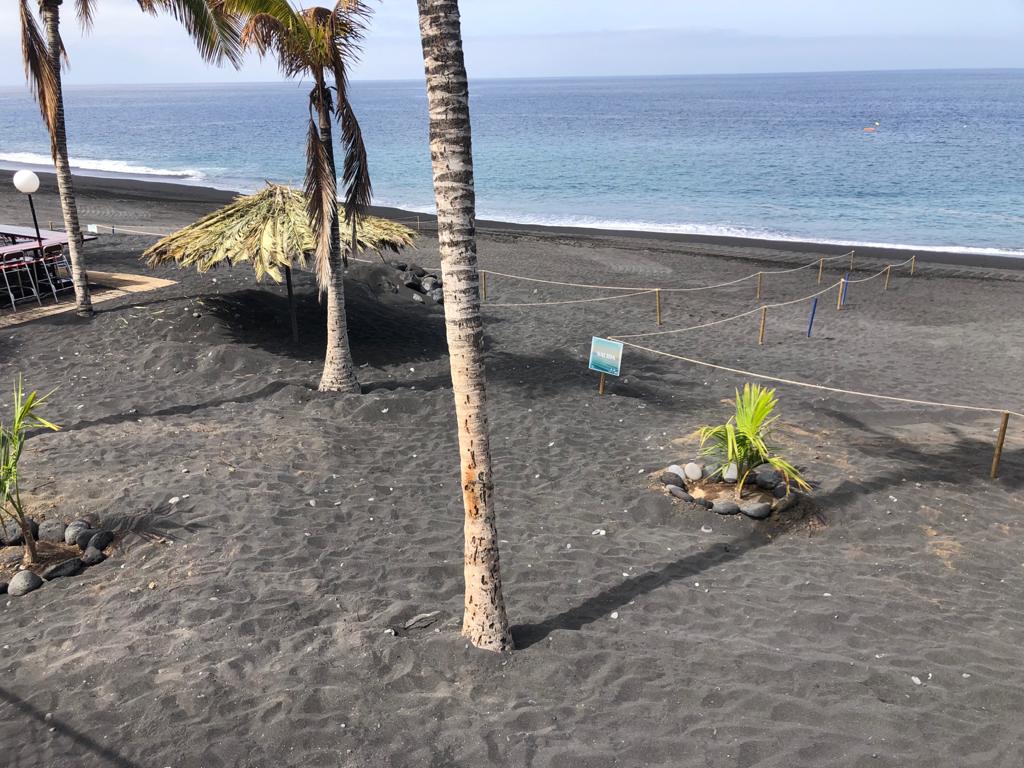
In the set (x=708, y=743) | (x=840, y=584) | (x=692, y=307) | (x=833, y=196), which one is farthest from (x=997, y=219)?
(x=708, y=743)

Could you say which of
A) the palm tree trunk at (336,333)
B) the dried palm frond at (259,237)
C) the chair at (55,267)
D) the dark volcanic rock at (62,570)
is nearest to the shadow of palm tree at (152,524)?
the dark volcanic rock at (62,570)

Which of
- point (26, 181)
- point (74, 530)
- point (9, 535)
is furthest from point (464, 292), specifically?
point (26, 181)

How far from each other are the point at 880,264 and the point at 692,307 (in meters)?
8.90

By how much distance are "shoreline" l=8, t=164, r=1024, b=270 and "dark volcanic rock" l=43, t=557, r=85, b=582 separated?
22793 millimetres

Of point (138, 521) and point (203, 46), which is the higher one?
point (203, 46)

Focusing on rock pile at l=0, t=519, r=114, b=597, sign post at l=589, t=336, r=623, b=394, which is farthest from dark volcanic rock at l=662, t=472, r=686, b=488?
rock pile at l=0, t=519, r=114, b=597

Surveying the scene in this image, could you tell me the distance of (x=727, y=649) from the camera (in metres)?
5.76

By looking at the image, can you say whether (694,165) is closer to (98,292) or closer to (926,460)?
(98,292)

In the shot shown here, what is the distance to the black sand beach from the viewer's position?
488cm

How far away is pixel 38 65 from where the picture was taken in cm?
1183

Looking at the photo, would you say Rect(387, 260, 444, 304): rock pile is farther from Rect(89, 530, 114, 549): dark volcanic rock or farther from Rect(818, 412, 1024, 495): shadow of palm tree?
Rect(89, 530, 114, 549): dark volcanic rock

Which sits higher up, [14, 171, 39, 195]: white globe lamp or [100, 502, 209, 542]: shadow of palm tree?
[14, 171, 39, 195]: white globe lamp

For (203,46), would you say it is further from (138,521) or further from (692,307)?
(692,307)

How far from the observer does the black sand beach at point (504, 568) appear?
488 centimetres
